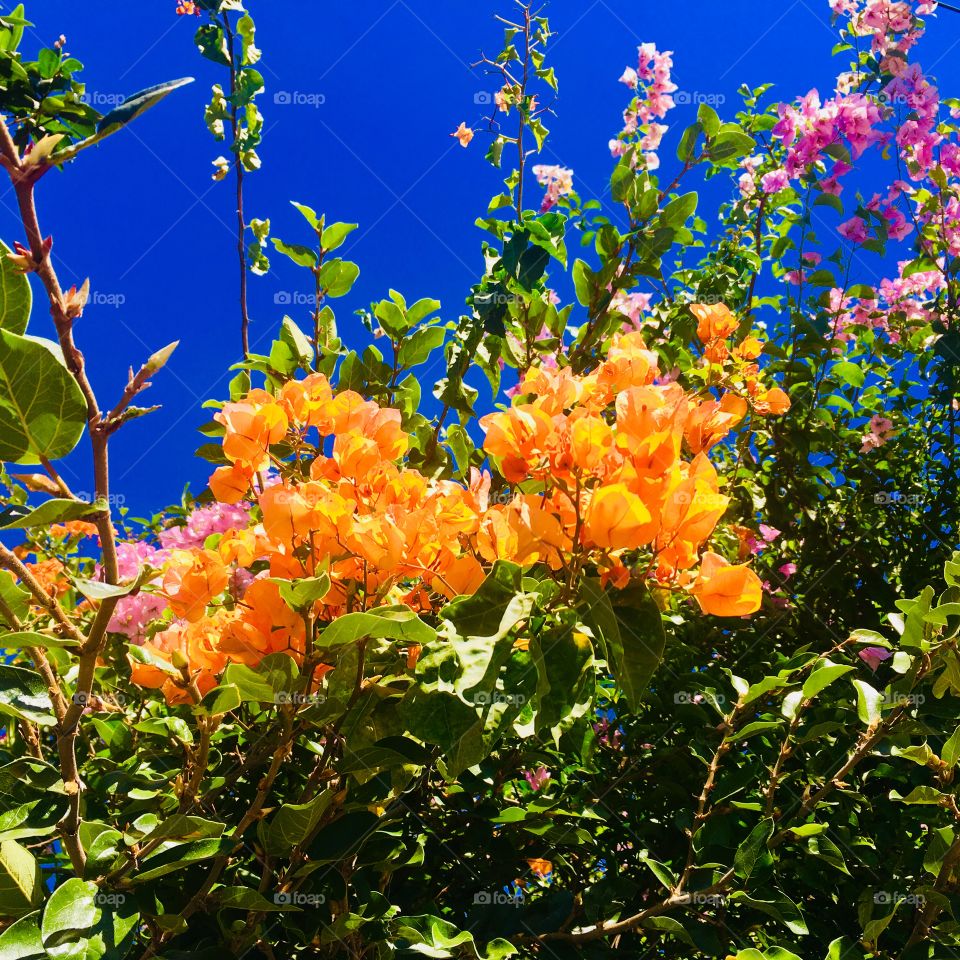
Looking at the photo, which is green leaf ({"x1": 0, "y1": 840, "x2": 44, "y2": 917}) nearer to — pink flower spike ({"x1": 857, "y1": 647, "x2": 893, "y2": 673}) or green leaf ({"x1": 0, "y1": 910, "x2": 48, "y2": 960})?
green leaf ({"x1": 0, "y1": 910, "x2": 48, "y2": 960})

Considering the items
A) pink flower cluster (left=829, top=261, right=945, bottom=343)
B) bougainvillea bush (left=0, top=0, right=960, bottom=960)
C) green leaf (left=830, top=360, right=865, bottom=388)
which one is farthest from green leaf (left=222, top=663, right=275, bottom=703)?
pink flower cluster (left=829, top=261, right=945, bottom=343)

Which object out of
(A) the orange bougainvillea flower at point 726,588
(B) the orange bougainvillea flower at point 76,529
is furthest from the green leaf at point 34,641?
(B) the orange bougainvillea flower at point 76,529

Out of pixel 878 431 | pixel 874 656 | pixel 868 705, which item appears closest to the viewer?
pixel 868 705

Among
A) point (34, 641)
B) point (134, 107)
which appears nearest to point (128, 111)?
point (134, 107)

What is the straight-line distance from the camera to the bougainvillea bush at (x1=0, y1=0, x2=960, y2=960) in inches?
26.7

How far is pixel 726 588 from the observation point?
2.34 feet


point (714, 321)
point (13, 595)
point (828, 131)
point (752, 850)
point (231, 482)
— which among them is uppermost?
point (828, 131)

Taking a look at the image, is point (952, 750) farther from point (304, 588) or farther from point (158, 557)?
point (158, 557)

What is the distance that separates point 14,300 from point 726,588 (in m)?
0.60

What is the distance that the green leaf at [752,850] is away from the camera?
94 centimetres

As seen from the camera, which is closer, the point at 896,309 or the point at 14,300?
the point at 14,300

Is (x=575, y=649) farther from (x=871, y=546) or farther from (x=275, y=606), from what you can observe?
(x=871, y=546)

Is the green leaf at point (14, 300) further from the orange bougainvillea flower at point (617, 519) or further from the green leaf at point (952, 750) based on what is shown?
the green leaf at point (952, 750)

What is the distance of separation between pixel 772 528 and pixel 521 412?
1.55 meters
